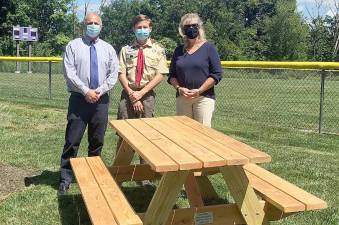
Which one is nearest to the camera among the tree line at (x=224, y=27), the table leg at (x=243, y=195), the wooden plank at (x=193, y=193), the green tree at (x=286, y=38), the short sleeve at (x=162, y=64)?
the table leg at (x=243, y=195)

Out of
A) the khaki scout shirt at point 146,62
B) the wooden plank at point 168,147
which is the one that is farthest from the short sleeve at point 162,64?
the wooden plank at point 168,147

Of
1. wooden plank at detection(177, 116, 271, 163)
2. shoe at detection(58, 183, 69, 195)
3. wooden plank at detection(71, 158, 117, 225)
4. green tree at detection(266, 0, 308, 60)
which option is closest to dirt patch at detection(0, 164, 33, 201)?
shoe at detection(58, 183, 69, 195)

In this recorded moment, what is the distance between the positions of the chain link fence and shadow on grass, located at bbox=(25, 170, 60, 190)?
4402 millimetres

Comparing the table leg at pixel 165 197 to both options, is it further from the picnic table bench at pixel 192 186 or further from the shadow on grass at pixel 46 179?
the shadow on grass at pixel 46 179

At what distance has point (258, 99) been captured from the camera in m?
18.2

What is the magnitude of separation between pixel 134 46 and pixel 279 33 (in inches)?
2237

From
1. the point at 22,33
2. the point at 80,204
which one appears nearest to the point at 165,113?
the point at 80,204

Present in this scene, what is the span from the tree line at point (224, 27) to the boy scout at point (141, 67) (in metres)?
43.2

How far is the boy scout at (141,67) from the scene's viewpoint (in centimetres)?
570

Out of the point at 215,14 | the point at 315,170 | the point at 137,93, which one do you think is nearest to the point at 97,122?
the point at 137,93

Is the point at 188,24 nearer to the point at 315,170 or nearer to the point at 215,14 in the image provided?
the point at 315,170

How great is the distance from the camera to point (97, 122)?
5.55 m

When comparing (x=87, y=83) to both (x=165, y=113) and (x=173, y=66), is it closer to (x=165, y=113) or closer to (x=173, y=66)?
(x=173, y=66)

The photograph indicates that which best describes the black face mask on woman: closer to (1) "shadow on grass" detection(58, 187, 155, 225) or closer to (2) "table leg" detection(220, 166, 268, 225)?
(1) "shadow on grass" detection(58, 187, 155, 225)
